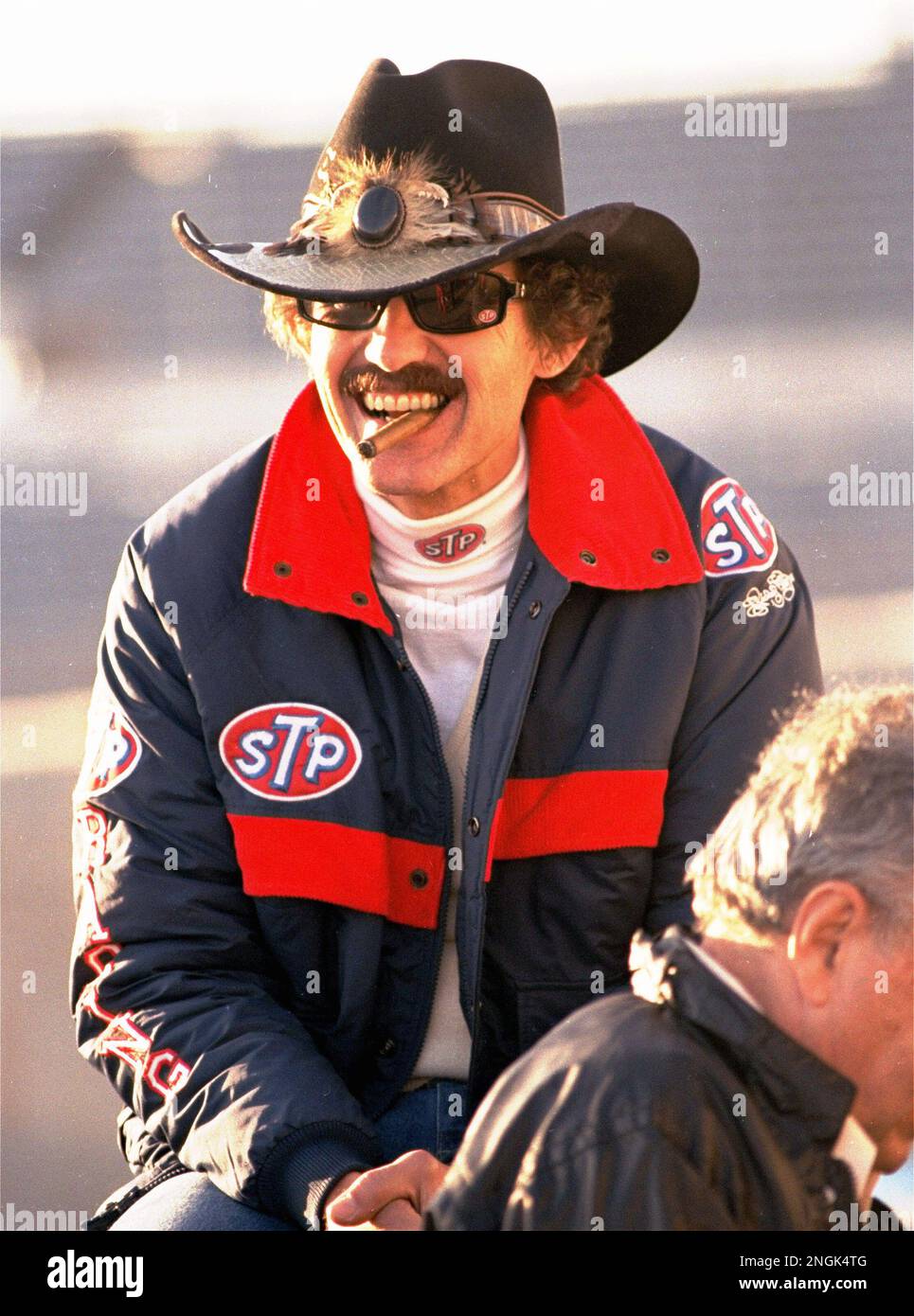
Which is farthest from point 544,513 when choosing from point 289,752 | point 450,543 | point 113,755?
point 113,755

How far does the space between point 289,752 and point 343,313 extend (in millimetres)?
555

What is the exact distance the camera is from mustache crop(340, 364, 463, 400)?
2.45 meters

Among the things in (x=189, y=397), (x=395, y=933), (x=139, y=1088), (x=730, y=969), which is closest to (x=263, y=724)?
(x=395, y=933)

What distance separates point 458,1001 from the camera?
2.43 m

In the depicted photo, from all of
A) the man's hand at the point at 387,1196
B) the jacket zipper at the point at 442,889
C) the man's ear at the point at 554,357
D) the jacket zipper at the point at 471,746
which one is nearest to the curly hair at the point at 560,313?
the man's ear at the point at 554,357

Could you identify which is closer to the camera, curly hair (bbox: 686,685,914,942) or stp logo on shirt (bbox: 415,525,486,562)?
curly hair (bbox: 686,685,914,942)

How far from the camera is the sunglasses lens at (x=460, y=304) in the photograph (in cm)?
244

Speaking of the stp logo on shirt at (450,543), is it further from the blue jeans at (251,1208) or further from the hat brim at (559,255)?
the blue jeans at (251,1208)

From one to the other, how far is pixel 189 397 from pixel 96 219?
0.86m

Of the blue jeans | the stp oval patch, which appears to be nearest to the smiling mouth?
the stp oval patch

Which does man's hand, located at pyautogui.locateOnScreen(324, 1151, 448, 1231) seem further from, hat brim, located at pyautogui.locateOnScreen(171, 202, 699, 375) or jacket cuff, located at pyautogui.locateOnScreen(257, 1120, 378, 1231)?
hat brim, located at pyautogui.locateOnScreen(171, 202, 699, 375)

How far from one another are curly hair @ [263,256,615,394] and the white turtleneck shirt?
197mm

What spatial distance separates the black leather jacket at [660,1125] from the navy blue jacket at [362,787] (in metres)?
0.75

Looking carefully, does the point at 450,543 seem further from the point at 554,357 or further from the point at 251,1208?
the point at 251,1208
